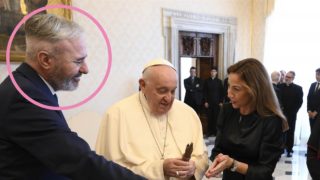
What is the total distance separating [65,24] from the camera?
3.76ft

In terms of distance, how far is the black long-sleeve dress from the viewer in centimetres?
194

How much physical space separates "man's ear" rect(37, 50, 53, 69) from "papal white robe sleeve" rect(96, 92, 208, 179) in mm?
909

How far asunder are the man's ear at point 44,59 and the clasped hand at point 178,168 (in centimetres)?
93

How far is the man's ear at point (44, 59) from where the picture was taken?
44.6 inches

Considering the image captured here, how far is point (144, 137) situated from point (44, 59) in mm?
1032

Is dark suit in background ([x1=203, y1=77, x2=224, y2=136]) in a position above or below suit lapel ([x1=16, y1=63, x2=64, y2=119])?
below

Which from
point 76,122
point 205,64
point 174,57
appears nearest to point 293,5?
point 205,64

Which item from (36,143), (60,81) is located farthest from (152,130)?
(36,143)

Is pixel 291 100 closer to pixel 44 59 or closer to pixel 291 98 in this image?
Result: pixel 291 98

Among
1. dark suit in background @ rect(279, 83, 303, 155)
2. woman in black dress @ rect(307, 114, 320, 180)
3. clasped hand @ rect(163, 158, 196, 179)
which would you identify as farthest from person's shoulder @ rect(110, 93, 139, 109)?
dark suit in background @ rect(279, 83, 303, 155)

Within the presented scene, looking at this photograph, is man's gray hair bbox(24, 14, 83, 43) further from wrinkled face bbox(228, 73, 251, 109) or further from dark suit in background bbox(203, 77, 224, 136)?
dark suit in background bbox(203, 77, 224, 136)

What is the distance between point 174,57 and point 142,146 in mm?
5338

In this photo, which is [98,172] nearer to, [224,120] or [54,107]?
[54,107]

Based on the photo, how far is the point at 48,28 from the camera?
3.64 ft
